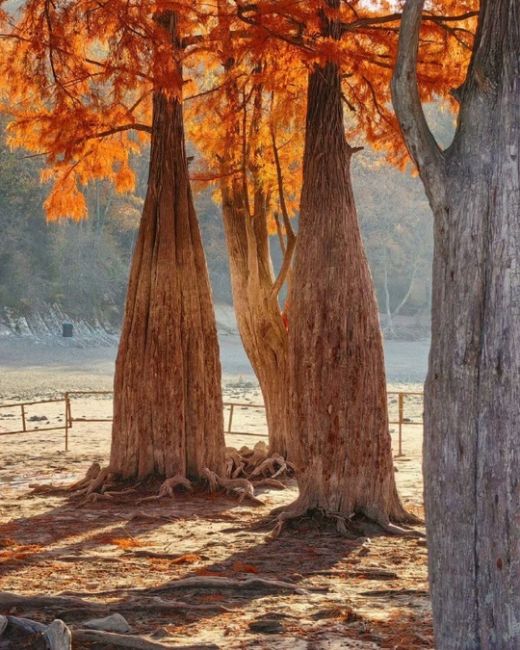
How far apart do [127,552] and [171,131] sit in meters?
6.47

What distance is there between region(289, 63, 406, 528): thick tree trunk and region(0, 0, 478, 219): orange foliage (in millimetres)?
1393

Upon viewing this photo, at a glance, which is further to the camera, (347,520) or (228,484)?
(228,484)

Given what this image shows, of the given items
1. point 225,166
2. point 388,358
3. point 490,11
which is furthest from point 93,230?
point 490,11

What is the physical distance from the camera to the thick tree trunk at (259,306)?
17.0 meters

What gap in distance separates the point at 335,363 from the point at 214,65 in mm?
6238

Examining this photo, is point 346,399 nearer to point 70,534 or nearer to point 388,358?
point 70,534

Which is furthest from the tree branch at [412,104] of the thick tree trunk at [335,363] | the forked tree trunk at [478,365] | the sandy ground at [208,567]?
the thick tree trunk at [335,363]

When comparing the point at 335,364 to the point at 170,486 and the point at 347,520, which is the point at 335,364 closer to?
the point at 347,520

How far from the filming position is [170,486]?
14312mm

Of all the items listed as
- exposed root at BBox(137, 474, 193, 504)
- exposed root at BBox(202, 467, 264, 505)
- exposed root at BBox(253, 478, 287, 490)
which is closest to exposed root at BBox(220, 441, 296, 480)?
exposed root at BBox(253, 478, 287, 490)

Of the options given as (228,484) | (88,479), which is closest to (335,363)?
(228,484)

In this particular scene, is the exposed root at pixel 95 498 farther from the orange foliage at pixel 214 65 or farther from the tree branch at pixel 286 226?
the orange foliage at pixel 214 65

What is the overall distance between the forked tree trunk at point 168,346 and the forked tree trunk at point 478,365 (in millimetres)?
8816

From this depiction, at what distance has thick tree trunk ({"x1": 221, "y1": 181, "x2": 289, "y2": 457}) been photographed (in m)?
17.0
